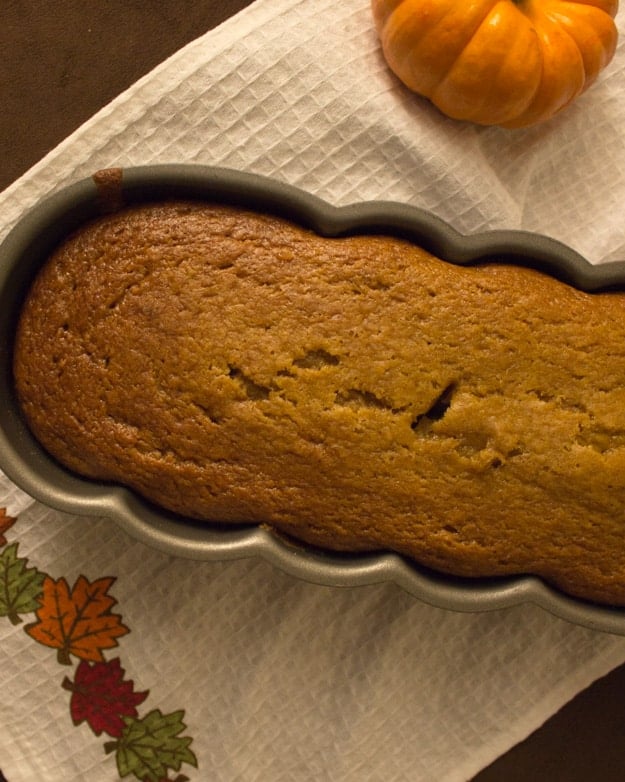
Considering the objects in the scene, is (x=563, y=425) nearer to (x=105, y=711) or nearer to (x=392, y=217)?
(x=392, y=217)

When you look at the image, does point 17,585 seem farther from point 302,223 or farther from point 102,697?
point 302,223

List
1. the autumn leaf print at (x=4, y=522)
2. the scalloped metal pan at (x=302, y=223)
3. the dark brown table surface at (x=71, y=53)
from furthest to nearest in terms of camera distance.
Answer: the dark brown table surface at (x=71, y=53) → the autumn leaf print at (x=4, y=522) → the scalloped metal pan at (x=302, y=223)

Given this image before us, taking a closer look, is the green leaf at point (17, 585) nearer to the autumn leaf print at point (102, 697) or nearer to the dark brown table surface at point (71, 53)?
the autumn leaf print at point (102, 697)

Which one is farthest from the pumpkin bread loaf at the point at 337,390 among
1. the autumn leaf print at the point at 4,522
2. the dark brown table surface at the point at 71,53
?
the dark brown table surface at the point at 71,53

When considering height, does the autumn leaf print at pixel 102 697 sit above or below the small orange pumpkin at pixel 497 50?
below

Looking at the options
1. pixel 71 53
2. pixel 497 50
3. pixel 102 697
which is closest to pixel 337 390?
pixel 497 50

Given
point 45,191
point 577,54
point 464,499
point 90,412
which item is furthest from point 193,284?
point 577,54
